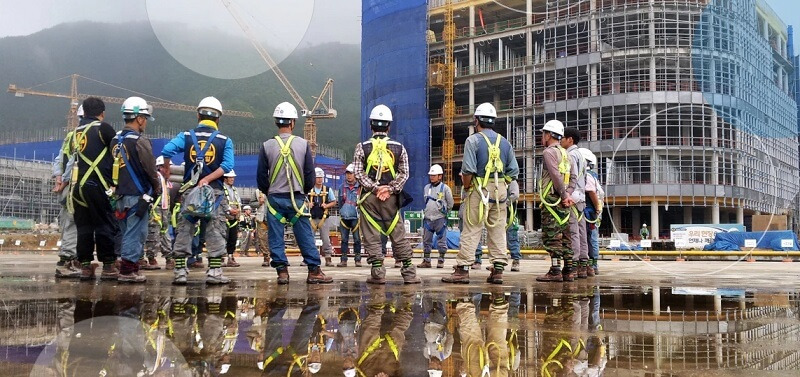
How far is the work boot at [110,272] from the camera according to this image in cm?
751

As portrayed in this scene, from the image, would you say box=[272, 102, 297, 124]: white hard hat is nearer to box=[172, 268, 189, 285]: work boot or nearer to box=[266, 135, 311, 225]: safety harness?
box=[266, 135, 311, 225]: safety harness

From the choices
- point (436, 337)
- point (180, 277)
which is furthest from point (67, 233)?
point (436, 337)

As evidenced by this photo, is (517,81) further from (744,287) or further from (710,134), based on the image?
(744,287)

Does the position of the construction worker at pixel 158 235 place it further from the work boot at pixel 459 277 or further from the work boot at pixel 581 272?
the work boot at pixel 581 272

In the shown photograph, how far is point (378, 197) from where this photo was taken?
717 cm

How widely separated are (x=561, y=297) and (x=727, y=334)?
6.99 ft

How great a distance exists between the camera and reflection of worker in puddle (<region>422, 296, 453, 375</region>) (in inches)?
119

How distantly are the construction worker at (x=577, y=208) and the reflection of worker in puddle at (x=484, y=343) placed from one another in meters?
3.60

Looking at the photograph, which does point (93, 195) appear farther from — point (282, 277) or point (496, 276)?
point (496, 276)

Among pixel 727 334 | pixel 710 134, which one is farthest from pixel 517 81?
pixel 727 334

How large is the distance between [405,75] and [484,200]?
51193 millimetres

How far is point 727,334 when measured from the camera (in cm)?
378

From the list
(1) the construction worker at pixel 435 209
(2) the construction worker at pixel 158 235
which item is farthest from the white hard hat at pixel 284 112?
(1) the construction worker at pixel 435 209

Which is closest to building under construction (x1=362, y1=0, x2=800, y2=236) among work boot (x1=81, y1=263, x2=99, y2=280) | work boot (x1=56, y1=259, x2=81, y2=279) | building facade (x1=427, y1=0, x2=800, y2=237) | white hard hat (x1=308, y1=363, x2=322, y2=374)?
building facade (x1=427, y1=0, x2=800, y2=237)
